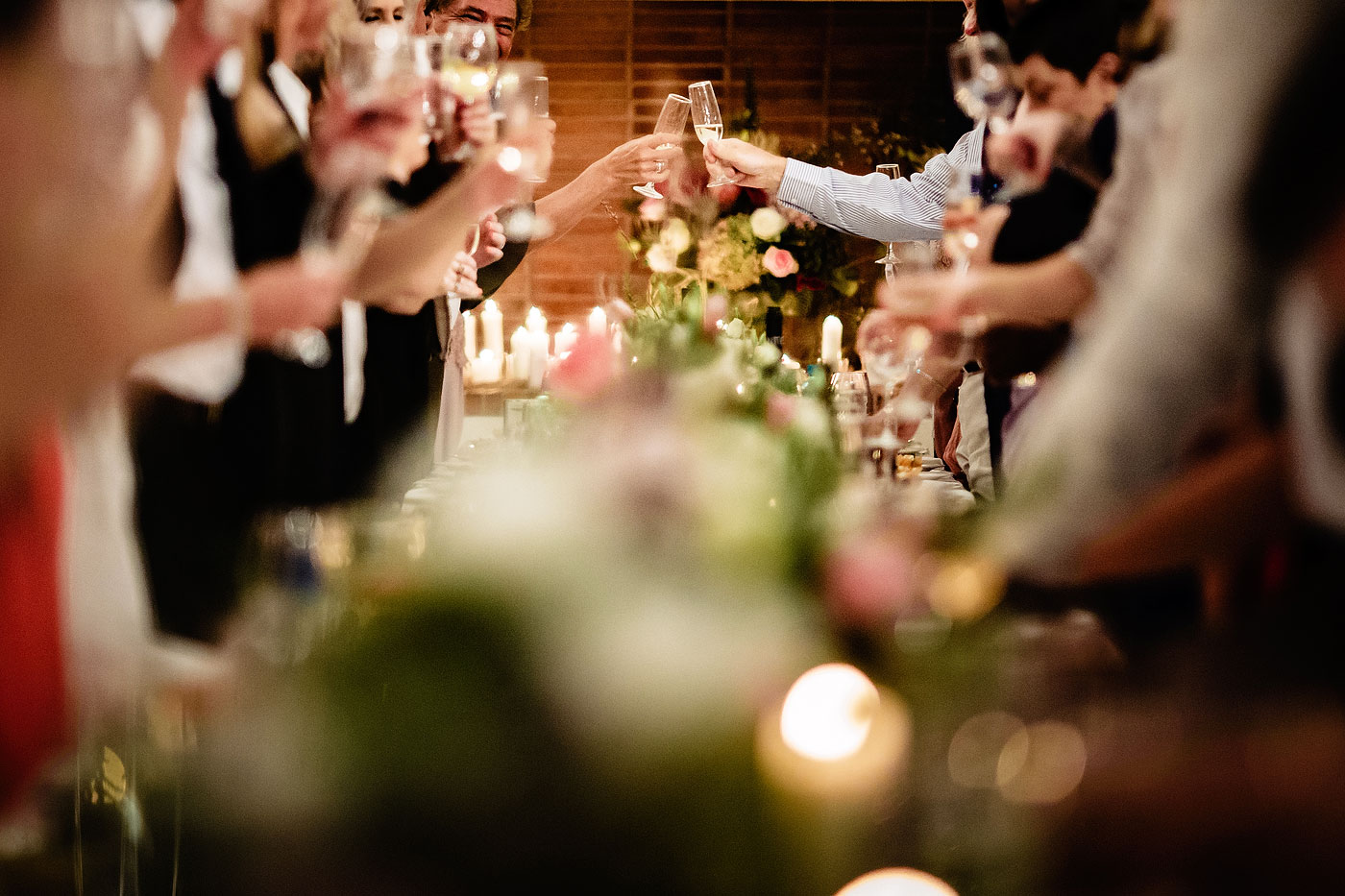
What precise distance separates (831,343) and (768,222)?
1.23 feet

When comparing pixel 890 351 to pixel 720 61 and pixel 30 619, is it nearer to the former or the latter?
pixel 30 619

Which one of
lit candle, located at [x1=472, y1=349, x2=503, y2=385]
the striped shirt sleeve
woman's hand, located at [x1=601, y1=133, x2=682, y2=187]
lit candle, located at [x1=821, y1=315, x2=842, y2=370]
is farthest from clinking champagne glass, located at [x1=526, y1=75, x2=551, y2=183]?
lit candle, located at [x1=472, y1=349, x2=503, y2=385]

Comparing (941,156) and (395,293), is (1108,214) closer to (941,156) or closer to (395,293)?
(395,293)

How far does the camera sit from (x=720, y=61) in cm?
330

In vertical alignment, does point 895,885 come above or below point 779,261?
below

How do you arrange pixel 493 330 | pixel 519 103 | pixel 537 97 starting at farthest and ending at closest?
pixel 493 330, pixel 537 97, pixel 519 103

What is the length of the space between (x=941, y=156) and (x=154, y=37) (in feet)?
4.76

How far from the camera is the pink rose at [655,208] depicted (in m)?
1.84

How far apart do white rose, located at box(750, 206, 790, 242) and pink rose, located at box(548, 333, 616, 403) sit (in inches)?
40.0

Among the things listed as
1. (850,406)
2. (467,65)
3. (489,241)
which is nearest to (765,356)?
(850,406)

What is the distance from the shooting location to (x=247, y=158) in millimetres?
903

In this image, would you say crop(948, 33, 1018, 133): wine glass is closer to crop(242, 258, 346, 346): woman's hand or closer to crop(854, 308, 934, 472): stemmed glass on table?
crop(854, 308, 934, 472): stemmed glass on table

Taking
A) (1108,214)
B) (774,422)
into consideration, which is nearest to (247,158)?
(774,422)

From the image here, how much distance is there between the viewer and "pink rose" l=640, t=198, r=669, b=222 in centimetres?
184
